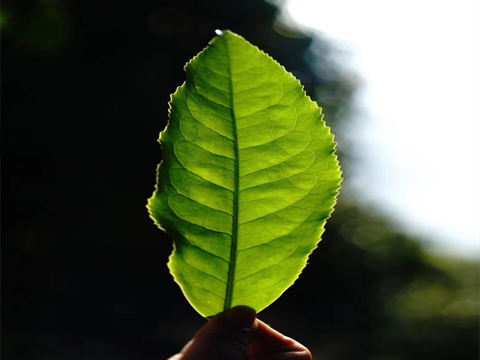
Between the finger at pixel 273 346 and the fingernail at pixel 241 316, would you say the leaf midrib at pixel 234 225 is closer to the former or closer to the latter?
the fingernail at pixel 241 316

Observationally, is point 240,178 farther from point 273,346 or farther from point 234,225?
point 273,346

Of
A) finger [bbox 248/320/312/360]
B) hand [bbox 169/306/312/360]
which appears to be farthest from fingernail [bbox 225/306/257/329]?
finger [bbox 248/320/312/360]

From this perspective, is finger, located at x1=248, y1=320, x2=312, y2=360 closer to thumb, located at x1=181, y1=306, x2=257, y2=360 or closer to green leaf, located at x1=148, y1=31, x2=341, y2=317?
thumb, located at x1=181, y1=306, x2=257, y2=360

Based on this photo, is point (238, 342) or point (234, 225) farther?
point (238, 342)

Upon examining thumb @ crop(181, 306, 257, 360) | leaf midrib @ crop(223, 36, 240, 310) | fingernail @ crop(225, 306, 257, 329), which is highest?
leaf midrib @ crop(223, 36, 240, 310)

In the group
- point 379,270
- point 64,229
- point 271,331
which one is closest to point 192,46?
point 64,229

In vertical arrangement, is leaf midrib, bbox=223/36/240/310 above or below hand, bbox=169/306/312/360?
above

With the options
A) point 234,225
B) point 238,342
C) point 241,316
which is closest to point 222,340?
point 238,342

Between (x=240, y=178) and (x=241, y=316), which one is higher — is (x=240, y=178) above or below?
above
